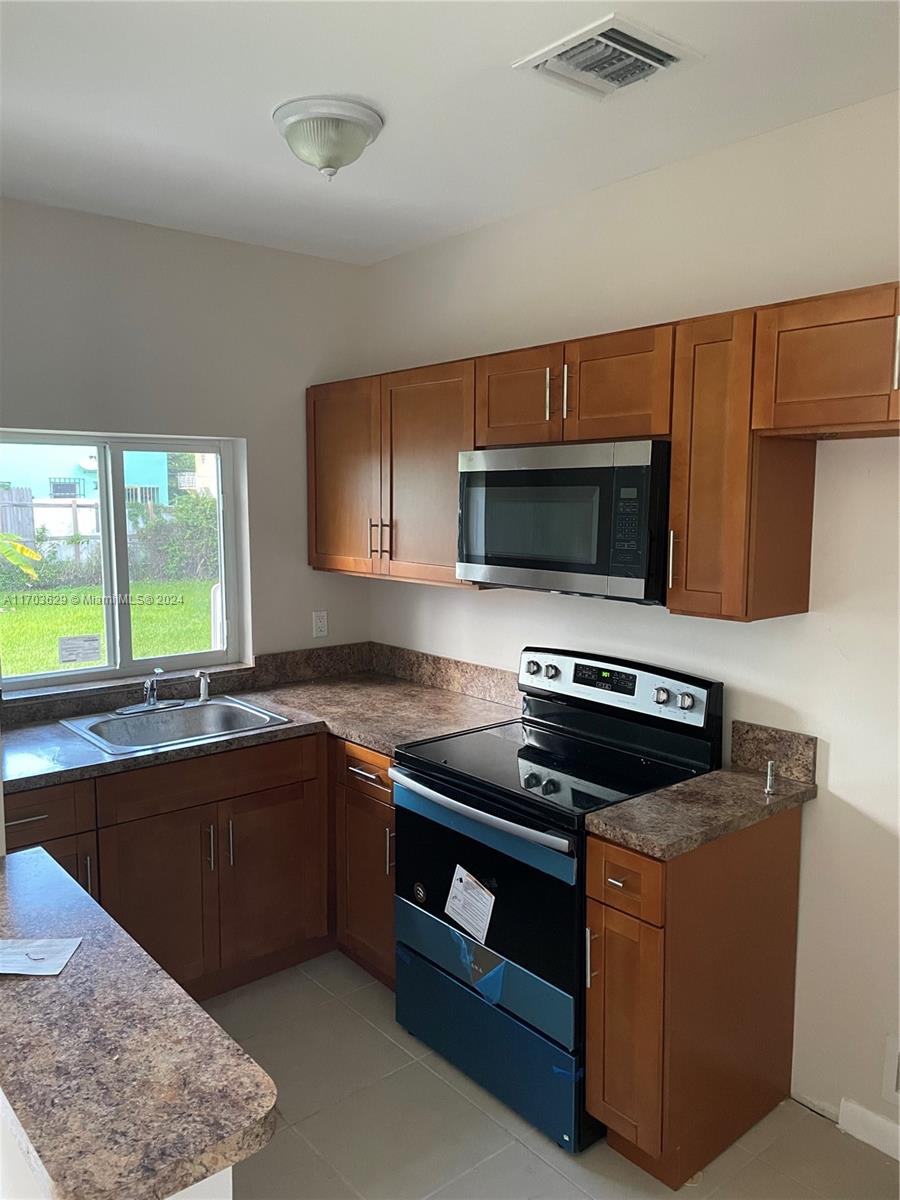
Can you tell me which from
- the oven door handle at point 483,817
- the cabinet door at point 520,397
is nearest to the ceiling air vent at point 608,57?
the cabinet door at point 520,397

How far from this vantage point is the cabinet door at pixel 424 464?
2.85 m

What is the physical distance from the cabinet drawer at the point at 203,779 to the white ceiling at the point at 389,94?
1713 millimetres

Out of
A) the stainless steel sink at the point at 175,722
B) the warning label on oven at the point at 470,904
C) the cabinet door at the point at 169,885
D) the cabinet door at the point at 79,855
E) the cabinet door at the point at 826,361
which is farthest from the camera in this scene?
the stainless steel sink at the point at 175,722

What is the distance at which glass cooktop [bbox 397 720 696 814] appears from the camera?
2285 millimetres

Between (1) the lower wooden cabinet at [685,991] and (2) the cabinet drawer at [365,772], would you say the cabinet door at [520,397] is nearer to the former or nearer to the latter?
(2) the cabinet drawer at [365,772]

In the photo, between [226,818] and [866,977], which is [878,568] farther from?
[226,818]

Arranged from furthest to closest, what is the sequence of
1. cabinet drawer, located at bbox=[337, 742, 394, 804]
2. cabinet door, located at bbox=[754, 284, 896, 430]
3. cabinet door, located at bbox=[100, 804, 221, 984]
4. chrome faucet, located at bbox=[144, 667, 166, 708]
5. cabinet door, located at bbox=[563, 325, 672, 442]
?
1. chrome faucet, located at bbox=[144, 667, 166, 708]
2. cabinet drawer, located at bbox=[337, 742, 394, 804]
3. cabinet door, located at bbox=[100, 804, 221, 984]
4. cabinet door, located at bbox=[563, 325, 672, 442]
5. cabinet door, located at bbox=[754, 284, 896, 430]

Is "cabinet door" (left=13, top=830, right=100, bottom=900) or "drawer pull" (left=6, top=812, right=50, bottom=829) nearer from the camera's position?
"drawer pull" (left=6, top=812, right=50, bottom=829)

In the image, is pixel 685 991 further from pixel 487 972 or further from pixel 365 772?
pixel 365 772

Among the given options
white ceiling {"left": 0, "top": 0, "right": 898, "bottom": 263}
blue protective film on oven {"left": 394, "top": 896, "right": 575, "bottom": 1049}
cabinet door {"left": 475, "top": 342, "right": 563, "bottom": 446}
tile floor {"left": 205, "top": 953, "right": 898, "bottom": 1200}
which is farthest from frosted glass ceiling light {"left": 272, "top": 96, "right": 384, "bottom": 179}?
tile floor {"left": 205, "top": 953, "right": 898, "bottom": 1200}

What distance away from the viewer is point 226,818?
2.83 metres

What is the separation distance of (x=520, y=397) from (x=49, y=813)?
5.76 ft

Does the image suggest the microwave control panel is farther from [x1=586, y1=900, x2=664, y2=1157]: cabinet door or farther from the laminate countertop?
[x1=586, y1=900, x2=664, y2=1157]: cabinet door

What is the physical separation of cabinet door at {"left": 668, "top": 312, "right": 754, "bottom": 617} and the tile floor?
4.41 feet
